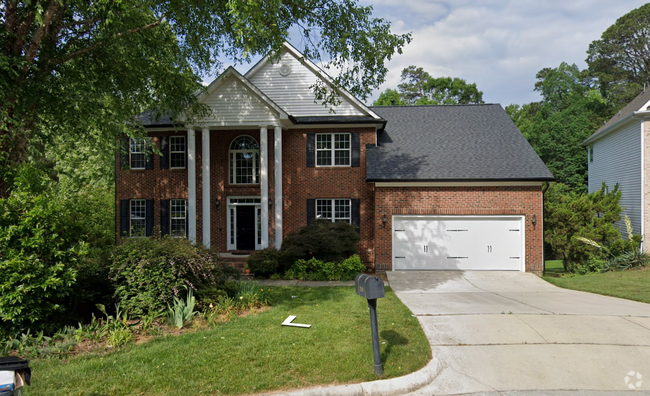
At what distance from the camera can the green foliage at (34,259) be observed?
5953mm

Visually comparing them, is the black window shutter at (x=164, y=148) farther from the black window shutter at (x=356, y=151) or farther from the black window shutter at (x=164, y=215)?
the black window shutter at (x=356, y=151)

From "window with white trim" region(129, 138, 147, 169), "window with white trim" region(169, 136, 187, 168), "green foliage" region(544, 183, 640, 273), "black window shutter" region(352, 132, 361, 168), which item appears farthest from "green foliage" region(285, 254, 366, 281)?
"green foliage" region(544, 183, 640, 273)

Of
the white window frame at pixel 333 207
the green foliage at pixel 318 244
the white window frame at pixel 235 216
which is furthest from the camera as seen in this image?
the white window frame at pixel 235 216

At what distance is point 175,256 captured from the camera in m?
7.54

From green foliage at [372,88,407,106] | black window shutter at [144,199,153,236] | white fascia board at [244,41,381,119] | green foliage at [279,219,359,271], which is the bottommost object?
green foliage at [279,219,359,271]

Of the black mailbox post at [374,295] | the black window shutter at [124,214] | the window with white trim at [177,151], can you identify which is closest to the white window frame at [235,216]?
the window with white trim at [177,151]

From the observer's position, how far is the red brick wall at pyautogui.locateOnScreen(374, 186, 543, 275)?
14094 mm

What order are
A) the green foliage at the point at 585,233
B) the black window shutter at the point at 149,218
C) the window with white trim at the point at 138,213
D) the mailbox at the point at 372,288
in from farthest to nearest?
the window with white trim at the point at 138,213, the black window shutter at the point at 149,218, the green foliage at the point at 585,233, the mailbox at the point at 372,288

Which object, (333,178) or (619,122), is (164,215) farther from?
(619,122)

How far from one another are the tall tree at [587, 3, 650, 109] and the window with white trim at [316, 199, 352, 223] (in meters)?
36.6

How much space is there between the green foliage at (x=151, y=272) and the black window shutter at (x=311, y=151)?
28.3 feet

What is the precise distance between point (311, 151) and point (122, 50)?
7.80 m

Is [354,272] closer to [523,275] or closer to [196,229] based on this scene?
[523,275]

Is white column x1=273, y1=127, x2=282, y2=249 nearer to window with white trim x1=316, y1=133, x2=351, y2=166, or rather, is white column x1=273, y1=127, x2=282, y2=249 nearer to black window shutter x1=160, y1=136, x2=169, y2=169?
window with white trim x1=316, y1=133, x2=351, y2=166
